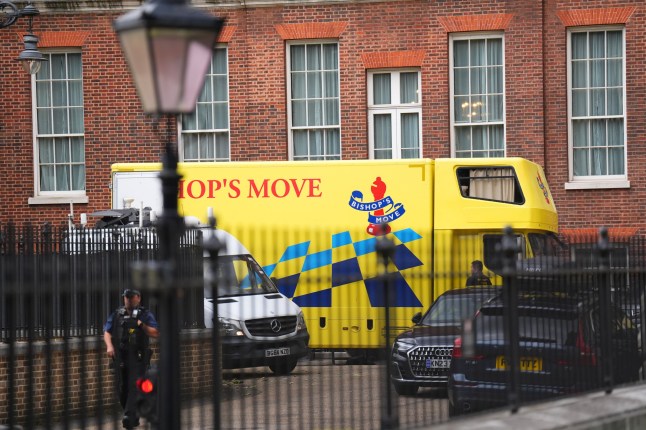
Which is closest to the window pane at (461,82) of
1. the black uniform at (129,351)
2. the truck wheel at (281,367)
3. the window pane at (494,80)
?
the window pane at (494,80)

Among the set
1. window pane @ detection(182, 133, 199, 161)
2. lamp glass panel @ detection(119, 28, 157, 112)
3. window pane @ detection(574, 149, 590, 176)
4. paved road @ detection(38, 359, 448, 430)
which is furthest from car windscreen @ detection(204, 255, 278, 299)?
window pane @ detection(574, 149, 590, 176)

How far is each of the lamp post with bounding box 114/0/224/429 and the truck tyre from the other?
2106mm

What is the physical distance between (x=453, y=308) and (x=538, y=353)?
104cm

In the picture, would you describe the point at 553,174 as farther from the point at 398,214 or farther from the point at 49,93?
the point at 49,93

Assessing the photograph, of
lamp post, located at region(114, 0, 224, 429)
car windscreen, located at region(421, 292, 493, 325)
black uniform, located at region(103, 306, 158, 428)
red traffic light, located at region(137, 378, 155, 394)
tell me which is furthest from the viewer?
black uniform, located at region(103, 306, 158, 428)

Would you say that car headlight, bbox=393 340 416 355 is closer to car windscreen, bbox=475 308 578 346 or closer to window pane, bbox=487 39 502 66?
car windscreen, bbox=475 308 578 346

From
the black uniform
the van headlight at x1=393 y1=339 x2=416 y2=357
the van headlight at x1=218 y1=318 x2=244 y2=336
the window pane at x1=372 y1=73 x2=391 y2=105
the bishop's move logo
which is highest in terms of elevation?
the window pane at x1=372 y1=73 x2=391 y2=105

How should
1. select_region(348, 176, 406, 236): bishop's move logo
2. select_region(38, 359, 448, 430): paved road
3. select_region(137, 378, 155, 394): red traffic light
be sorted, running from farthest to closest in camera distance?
1. select_region(348, 176, 406, 236): bishop's move logo
2. select_region(137, 378, 155, 394): red traffic light
3. select_region(38, 359, 448, 430): paved road

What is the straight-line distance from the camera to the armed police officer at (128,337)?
1102 centimetres

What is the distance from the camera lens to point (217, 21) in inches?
282

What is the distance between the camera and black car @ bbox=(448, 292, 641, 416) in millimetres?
9422

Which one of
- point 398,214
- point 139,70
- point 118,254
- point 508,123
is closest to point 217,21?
point 139,70

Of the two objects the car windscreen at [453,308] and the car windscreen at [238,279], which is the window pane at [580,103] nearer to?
the car windscreen at [238,279]

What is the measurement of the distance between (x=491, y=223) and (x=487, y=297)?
1282 cm
